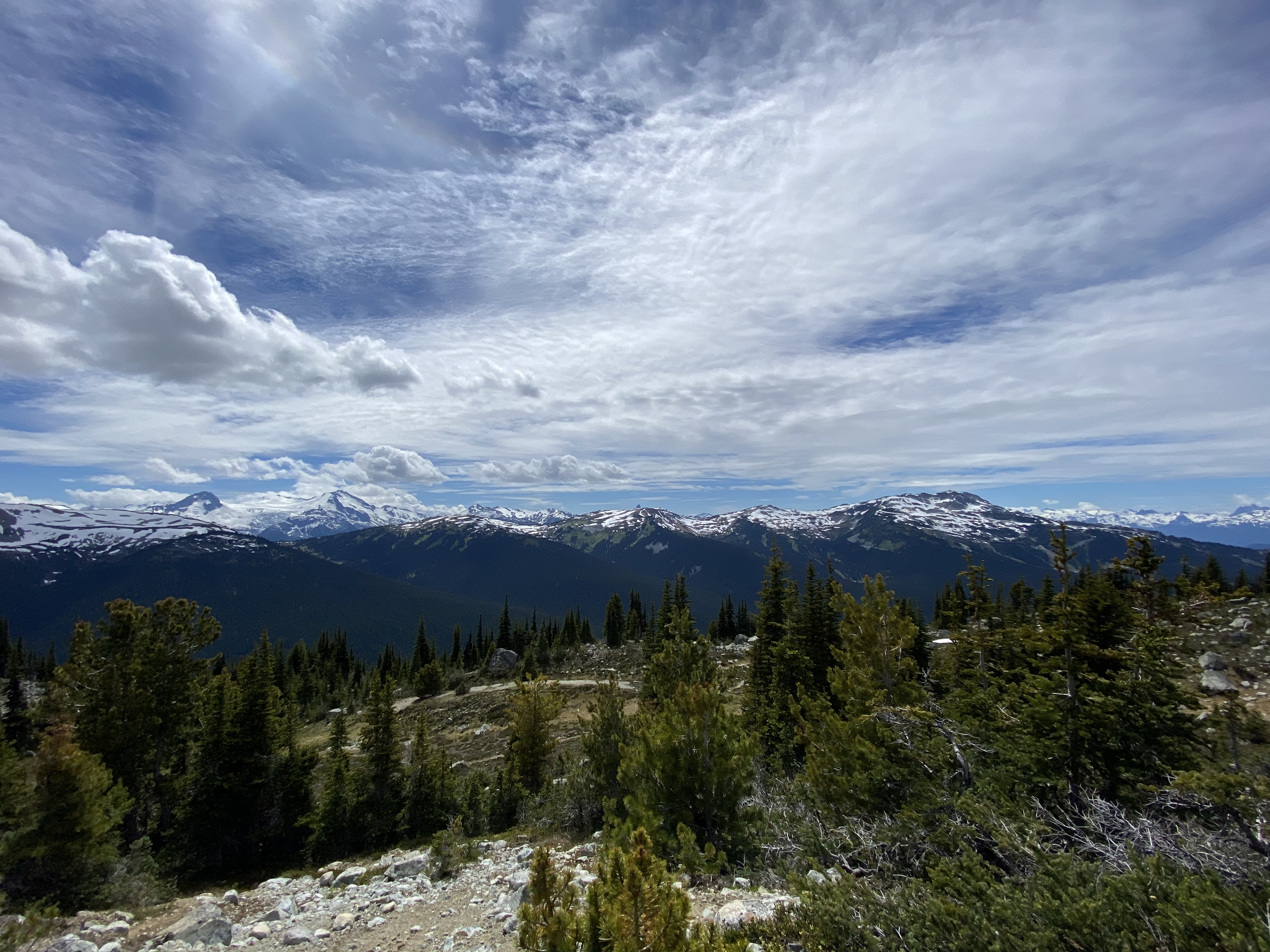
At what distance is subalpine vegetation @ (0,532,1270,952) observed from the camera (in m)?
5.76

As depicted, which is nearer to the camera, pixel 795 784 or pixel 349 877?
pixel 795 784

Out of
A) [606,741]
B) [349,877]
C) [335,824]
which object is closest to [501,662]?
[335,824]

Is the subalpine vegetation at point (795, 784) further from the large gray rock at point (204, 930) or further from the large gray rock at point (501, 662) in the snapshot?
the large gray rock at point (501, 662)

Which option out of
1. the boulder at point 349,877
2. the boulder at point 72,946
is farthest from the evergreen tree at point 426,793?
the boulder at point 72,946

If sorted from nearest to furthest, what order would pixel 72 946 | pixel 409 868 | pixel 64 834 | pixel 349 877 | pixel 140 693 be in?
pixel 72 946, pixel 64 834, pixel 409 868, pixel 349 877, pixel 140 693

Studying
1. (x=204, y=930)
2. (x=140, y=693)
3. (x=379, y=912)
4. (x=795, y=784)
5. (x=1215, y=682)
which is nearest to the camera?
(x=204, y=930)

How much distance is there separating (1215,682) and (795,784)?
1199 inches

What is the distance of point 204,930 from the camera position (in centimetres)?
1084

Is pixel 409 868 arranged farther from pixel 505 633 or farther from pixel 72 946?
pixel 505 633

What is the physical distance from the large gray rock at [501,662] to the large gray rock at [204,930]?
60654 mm

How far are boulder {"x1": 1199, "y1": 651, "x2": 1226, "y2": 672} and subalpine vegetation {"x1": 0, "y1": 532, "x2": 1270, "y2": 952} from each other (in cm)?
1283

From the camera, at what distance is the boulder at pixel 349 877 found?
1491 centimetres

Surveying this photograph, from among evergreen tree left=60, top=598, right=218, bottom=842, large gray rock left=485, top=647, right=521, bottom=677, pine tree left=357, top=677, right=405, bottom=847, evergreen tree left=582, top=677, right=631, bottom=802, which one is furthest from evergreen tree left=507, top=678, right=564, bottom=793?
large gray rock left=485, top=647, right=521, bottom=677

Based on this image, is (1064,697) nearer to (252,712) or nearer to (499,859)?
(499,859)
